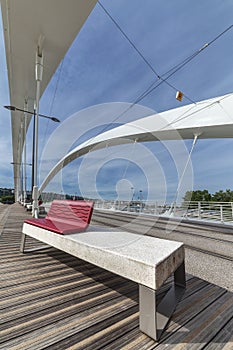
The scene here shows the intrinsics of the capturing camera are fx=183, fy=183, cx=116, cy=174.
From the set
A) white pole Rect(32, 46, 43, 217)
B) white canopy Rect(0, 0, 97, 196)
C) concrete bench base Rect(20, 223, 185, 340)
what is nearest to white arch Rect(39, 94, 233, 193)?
white pole Rect(32, 46, 43, 217)

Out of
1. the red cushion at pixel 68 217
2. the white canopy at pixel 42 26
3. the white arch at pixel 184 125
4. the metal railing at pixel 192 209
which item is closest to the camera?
the red cushion at pixel 68 217

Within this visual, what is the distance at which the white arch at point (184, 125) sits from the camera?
1116 cm

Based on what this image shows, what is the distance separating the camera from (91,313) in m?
1.27

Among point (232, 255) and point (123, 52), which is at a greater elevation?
point (123, 52)

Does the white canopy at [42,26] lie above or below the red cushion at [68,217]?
above

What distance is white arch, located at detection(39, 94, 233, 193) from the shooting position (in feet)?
36.6

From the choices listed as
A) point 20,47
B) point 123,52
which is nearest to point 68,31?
point 20,47

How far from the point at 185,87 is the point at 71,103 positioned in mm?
6891

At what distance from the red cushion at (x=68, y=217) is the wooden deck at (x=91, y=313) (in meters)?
0.45

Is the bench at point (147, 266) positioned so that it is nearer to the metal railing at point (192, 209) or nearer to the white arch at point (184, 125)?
the metal railing at point (192, 209)

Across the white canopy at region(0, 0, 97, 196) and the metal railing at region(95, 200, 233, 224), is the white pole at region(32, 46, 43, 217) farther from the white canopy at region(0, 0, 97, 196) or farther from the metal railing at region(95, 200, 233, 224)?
the metal railing at region(95, 200, 233, 224)

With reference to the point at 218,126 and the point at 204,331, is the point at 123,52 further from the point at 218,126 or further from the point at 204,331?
the point at 204,331

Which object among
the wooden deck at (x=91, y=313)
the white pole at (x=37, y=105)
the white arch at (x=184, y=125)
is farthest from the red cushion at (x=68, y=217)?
the white arch at (x=184, y=125)

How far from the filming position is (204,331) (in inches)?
45.4
